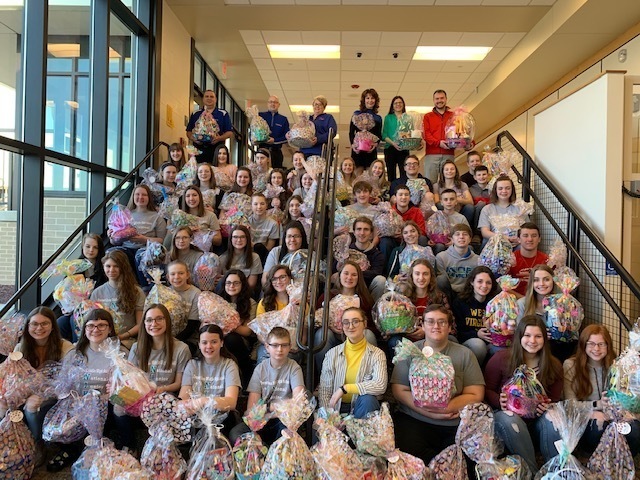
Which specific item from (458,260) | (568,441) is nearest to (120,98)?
(458,260)

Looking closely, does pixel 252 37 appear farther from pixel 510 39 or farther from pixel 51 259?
pixel 51 259

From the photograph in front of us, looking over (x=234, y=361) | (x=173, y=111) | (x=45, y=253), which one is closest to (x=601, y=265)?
(x=234, y=361)

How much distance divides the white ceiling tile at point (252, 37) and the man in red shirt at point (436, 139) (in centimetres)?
344

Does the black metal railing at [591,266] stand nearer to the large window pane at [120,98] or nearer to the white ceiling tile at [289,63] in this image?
the large window pane at [120,98]

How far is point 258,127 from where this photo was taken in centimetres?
691

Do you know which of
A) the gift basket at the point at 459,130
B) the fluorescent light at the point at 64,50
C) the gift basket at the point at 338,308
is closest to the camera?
the gift basket at the point at 338,308

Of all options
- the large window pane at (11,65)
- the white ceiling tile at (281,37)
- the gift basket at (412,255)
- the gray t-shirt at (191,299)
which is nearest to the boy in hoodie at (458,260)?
the gift basket at (412,255)

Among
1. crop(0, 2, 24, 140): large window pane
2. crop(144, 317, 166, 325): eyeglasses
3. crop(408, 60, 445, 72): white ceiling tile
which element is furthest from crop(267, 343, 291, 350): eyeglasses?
crop(408, 60, 445, 72): white ceiling tile

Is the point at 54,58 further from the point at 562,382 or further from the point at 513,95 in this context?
the point at 513,95

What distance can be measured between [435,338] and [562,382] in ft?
2.37

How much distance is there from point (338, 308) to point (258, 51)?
7.01 meters

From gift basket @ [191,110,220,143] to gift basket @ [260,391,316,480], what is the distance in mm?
5016

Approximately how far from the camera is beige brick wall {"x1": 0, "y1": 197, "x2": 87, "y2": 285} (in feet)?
14.8

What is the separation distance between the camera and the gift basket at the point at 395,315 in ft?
11.1
